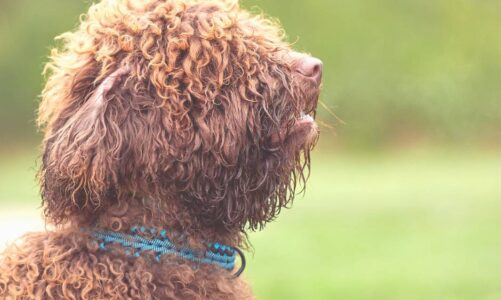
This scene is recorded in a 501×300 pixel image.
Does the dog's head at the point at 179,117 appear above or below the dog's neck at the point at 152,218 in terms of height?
above

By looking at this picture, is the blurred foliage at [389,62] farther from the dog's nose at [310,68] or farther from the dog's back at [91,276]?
the dog's back at [91,276]

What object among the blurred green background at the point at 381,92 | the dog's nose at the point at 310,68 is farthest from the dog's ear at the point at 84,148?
the blurred green background at the point at 381,92

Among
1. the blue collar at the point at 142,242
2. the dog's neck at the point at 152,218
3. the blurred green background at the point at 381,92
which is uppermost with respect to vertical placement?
the dog's neck at the point at 152,218

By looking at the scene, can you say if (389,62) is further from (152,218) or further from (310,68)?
(152,218)

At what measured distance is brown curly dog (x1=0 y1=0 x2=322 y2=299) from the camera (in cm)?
319

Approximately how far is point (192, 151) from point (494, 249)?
7384 mm

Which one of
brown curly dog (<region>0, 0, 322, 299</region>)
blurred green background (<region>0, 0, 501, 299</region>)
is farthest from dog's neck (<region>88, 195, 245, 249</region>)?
blurred green background (<region>0, 0, 501, 299</region>)

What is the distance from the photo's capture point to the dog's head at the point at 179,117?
3.17 m

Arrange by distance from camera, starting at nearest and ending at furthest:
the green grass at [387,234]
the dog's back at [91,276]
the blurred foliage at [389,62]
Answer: the dog's back at [91,276] < the green grass at [387,234] < the blurred foliage at [389,62]

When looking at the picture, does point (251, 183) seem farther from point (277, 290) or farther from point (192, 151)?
point (277, 290)

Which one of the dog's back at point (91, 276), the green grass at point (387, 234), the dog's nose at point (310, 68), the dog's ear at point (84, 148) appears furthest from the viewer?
the green grass at point (387, 234)

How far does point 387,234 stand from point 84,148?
8739 millimetres

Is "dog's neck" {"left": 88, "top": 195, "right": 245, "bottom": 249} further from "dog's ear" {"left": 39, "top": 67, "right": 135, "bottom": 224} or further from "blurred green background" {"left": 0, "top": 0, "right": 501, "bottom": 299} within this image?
"blurred green background" {"left": 0, "top": 0, "right": 501, "bottom": 299}

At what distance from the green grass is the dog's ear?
1584 millimetres
